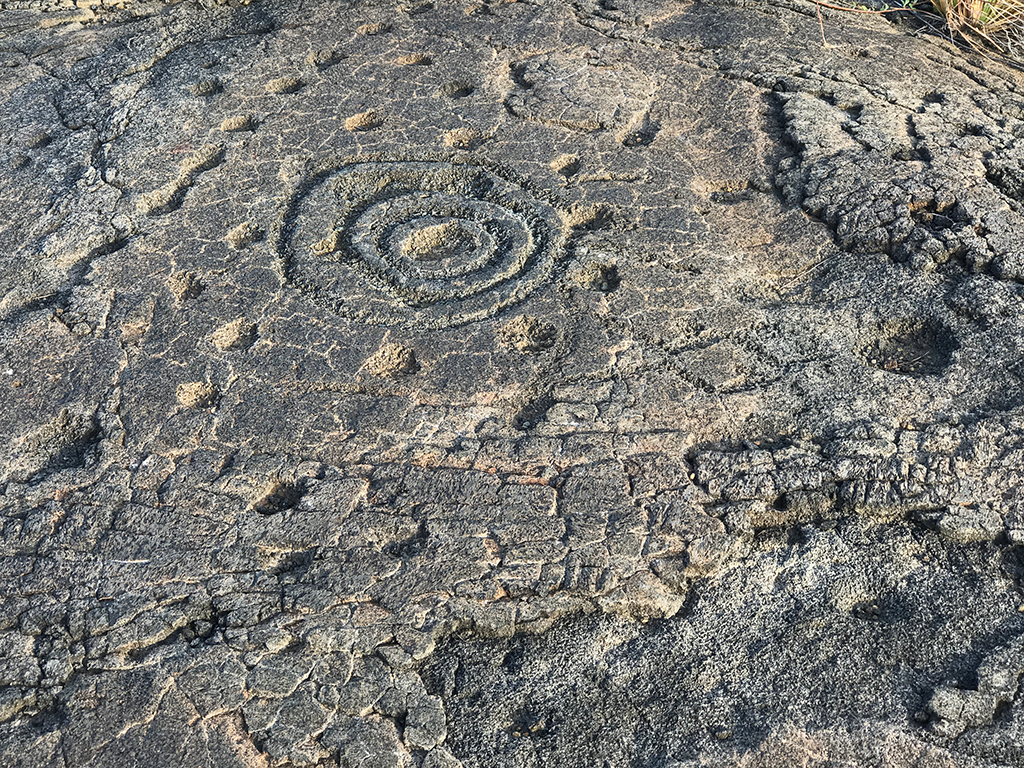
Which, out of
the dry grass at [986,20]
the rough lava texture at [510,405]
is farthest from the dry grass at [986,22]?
the rough lava texture at [510,405]

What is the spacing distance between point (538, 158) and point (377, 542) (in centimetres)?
172

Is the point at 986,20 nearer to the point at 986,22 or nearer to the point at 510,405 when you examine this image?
the point at 986,22

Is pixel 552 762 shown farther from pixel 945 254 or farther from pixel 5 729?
pixel 945 254

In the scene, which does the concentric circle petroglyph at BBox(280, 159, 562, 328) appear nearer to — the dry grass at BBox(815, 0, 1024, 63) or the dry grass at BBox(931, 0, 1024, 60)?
the dry grass at BBox(815, 0, 1024, 63)

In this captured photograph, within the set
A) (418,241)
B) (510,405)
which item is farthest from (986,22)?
(510,405)

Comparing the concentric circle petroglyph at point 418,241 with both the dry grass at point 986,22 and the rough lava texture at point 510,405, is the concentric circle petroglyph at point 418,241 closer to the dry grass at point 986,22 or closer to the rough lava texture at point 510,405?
the rough lava texture at point 510,405

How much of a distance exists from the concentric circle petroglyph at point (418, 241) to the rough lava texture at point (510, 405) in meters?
0.01

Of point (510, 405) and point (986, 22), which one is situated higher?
point (986, 22)

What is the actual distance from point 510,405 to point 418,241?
826 mm

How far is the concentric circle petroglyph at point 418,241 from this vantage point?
9.44ft

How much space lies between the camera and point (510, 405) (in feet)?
8.36

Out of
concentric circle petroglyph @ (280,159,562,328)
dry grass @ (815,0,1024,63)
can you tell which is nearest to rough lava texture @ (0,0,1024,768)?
concentric circle petroglyph @ (280,159,562,328)

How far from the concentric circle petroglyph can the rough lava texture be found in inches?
0.6

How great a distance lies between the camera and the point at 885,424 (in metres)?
2.45
